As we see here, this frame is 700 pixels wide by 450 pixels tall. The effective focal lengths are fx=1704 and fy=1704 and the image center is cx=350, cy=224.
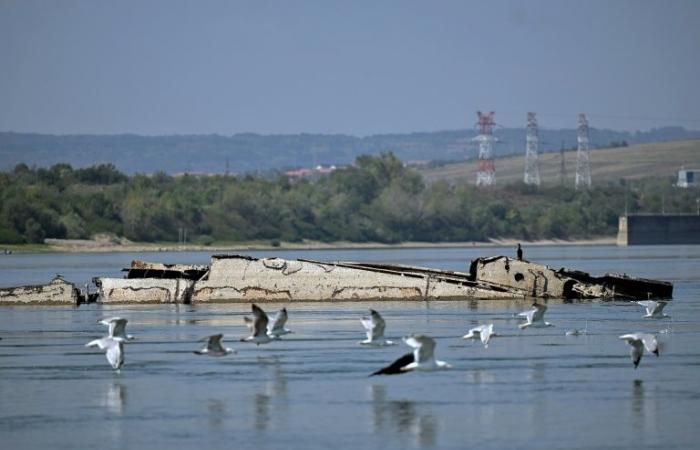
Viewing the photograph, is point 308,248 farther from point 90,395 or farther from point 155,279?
point 90,395

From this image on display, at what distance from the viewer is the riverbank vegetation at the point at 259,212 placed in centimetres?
14500

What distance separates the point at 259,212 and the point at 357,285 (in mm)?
113949

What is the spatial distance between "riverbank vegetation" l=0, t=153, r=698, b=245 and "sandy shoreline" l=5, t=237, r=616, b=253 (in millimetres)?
1319

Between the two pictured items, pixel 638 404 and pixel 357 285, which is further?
pixel 357 285

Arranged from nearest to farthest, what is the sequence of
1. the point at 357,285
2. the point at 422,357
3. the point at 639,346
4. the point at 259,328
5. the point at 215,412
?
1. the point at 215,412
2. the point at 422,357
3. the point at 639,346
4. the point at 259,328
5. the point at 357,285

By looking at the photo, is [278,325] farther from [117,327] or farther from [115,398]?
[115,398]

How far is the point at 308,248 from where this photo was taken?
6206 inches

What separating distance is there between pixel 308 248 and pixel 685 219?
132 feet

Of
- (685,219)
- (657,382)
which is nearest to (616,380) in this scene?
(657,382)

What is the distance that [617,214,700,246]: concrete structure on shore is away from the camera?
166250 mm

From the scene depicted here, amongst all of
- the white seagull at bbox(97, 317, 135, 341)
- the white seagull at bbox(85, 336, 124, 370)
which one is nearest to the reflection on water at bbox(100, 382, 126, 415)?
the white seagull at bbox(85, 336, 124, 370)

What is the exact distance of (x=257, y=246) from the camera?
152 metres

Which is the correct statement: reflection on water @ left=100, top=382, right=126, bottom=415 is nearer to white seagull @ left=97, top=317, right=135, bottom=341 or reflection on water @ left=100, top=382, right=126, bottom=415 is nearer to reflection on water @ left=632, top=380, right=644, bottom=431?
white seagull @ left=97, top=317, right=135, bottom=341

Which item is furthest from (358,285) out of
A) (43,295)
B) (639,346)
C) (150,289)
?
(639,346)
